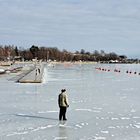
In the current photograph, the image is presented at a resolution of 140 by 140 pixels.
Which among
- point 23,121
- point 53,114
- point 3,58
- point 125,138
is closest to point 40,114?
point 53,114

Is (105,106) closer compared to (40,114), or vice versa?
(40,114)

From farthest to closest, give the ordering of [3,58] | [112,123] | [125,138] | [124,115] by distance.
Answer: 1. [3,58]
2. [124,115]
3. [112,123]
4. [125,138]

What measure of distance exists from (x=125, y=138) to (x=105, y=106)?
7068mm

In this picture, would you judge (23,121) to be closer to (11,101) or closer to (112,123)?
(112,123)

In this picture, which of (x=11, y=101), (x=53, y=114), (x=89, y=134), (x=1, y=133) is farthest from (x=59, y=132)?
(x=11, y=101)

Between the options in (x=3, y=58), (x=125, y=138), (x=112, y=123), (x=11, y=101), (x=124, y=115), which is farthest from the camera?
(x=3, y=58)

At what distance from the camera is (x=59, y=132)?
12.5 metres

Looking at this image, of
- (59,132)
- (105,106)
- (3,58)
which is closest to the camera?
(59,132)

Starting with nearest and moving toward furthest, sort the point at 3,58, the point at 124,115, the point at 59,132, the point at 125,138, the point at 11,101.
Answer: the point at 125,138, the point at 59,132, the point at 124,115, the point at 11,101, the point at 3,58

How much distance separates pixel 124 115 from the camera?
1602 centimetres

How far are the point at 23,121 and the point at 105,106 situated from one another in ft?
17.5

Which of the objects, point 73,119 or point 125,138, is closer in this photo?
point 125,138

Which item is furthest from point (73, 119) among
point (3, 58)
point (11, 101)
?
point (3, 58)

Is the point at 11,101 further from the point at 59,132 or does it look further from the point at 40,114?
the point at 59,132
